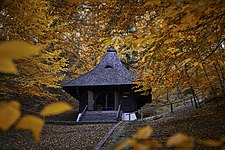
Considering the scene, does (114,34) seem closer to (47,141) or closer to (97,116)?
(47,141)

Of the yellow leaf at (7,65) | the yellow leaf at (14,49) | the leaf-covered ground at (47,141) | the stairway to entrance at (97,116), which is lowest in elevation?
the leaf-covered ground at (47,141)

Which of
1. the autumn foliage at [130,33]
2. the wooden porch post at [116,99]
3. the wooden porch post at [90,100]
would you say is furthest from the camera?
the wooden porch post at [116,99]

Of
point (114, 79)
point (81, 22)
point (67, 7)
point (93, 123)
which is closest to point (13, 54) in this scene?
point (67, 7)

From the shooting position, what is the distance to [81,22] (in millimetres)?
8398

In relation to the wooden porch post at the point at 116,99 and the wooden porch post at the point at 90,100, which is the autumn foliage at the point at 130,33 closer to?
the wooden porch post at the point at 90,100

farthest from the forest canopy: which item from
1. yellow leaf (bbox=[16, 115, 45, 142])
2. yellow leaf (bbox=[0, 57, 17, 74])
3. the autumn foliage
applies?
yellow leaf (bbox=[0, 57, 17, 74])

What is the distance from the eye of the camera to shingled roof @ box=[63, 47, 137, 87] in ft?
61.9

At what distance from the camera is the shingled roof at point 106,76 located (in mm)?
18875

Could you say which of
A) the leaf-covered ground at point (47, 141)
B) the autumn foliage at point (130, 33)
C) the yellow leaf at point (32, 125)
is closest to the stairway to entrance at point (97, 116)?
the leaf-covered ground at point (47, 141)

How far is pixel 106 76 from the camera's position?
781 inches

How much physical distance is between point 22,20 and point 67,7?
2.05 metres

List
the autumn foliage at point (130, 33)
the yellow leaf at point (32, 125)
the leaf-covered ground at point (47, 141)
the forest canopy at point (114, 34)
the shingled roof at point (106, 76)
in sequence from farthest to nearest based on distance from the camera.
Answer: the shingled roof at point (106, 76)
the leaf-covered ground at point (47, 141)
the forest canopy at point (114, 34)
the autumn foliage at point (130, 33)
the yellow leaf at point (32, 125)

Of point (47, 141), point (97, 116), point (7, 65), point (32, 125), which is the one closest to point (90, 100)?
point (97, 116)

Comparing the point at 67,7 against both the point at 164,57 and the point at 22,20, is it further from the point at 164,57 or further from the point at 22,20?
the point at 164,57
